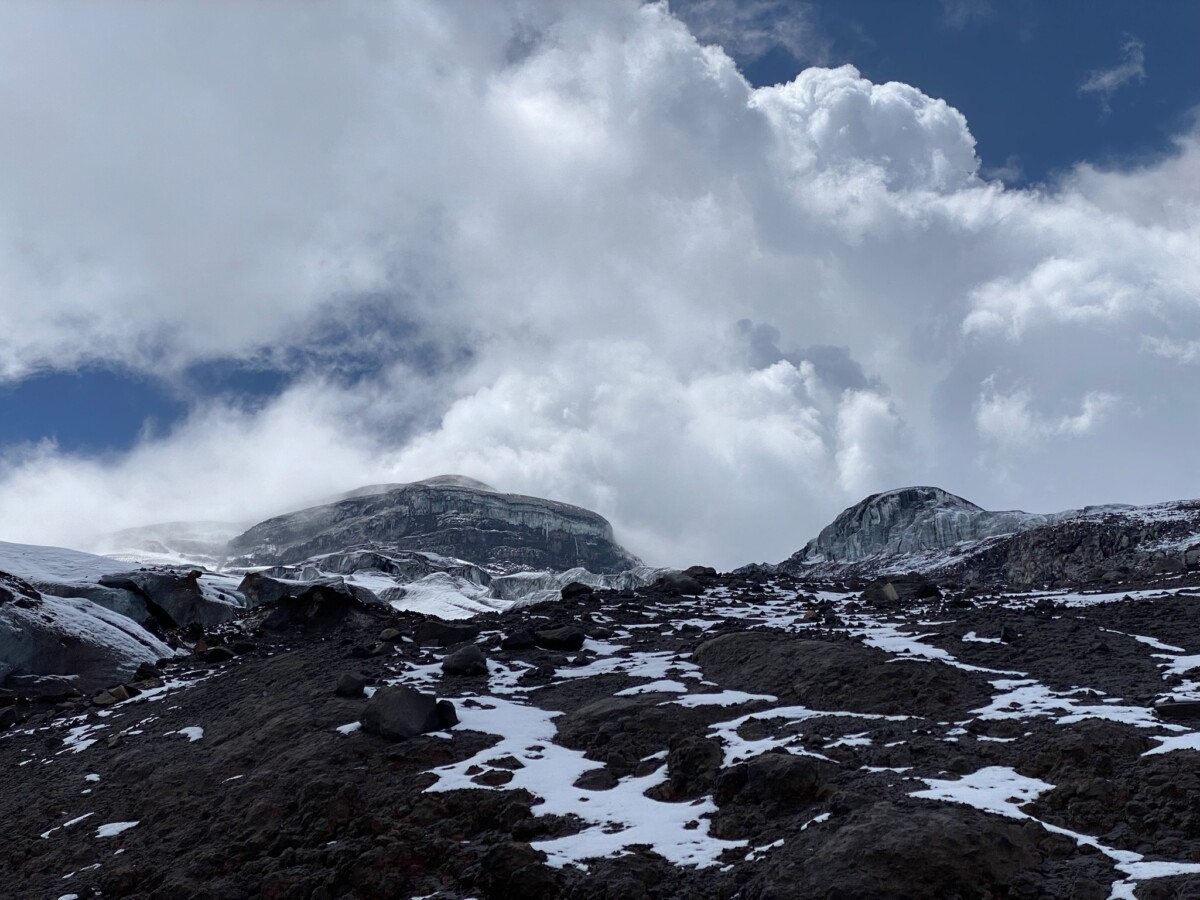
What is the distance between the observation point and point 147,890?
12.9 metres

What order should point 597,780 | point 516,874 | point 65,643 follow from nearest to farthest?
point 516,874 → point 597,780 → point 65,643

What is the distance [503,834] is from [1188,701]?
10.4 m

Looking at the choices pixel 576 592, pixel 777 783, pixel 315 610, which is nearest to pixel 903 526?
pixel 576 592

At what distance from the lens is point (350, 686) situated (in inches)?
759

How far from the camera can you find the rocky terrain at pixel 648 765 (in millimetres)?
10273

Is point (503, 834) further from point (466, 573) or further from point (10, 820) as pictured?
point (466, 573)

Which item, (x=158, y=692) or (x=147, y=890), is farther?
(x=158, y=692)

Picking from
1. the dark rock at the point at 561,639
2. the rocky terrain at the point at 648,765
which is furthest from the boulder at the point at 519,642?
the dark rock at the point at 561,639

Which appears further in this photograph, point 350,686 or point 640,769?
point 350,686

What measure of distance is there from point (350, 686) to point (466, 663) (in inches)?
122

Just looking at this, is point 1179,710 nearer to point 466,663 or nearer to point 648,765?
point 648,765

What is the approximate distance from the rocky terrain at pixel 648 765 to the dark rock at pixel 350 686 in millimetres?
35

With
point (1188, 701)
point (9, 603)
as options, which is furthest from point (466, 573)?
point (1188, 701)

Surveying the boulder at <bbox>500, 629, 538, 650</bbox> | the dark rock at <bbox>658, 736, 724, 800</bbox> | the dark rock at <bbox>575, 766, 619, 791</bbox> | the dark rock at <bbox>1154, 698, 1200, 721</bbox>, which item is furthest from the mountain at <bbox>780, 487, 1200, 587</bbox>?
the dark rock at <bbox>575, 766, 619, 791</bbox>
